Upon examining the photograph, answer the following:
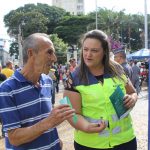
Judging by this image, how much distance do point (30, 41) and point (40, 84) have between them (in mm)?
303

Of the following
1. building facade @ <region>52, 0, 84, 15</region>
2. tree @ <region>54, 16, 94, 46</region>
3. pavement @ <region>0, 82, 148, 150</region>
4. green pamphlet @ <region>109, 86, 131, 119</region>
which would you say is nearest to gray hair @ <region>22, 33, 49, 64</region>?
green pamphlet @ <region>109, 86, 131, 119</region>

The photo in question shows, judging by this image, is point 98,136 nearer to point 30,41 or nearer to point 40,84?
point 40,84

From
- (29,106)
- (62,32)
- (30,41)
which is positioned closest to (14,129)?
(29,106)

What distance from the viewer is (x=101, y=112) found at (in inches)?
114

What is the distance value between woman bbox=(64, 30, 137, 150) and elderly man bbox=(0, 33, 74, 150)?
0.96 feet

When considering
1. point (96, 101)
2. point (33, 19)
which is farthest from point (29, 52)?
point (33, 19)

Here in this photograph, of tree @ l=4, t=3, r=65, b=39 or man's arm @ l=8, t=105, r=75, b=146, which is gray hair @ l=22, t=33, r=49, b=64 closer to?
man's arm @ l=8, t=105, r=75, b=146

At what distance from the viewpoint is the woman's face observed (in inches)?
117

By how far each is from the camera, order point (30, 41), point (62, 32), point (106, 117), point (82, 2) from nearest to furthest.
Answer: point (30, 41) < point (106, 117) < point (62, 32) < point (82, 2)

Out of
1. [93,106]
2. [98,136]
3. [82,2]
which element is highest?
[82,2]

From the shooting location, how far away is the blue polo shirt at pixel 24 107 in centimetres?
243

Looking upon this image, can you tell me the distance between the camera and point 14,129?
2416 mm

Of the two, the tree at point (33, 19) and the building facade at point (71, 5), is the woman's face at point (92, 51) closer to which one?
the tree at point (33, 19)

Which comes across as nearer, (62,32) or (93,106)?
(93,106)
